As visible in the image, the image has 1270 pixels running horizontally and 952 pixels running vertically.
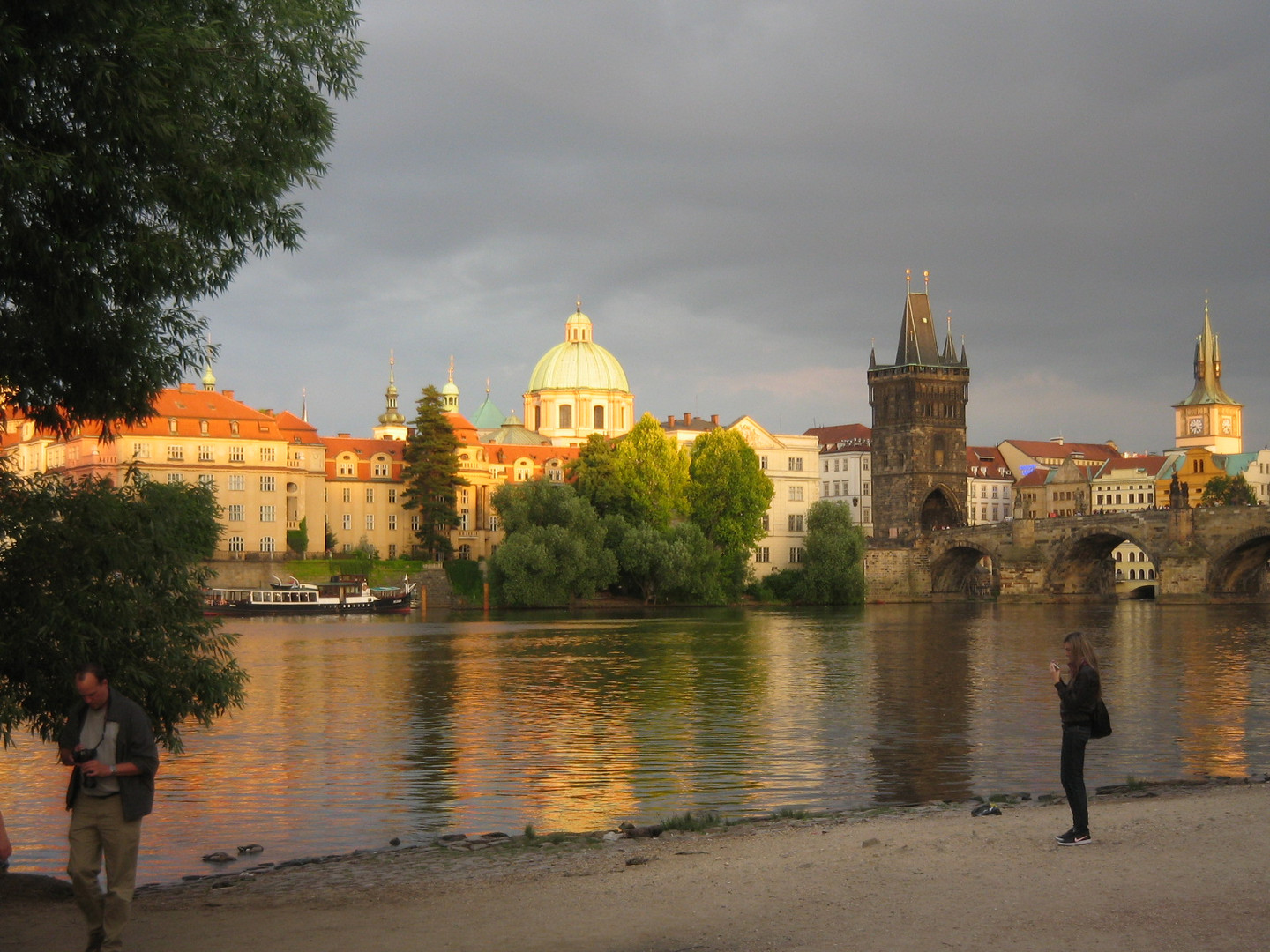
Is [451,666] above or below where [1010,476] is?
below

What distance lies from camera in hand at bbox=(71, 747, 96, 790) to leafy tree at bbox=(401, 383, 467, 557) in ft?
312

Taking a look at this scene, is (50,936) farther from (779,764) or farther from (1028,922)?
(779,764)

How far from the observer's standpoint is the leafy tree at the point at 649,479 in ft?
323

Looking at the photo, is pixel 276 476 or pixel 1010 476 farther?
pixel 1010 476

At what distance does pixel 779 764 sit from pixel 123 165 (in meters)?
15.2

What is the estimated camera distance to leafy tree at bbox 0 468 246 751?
1428cm

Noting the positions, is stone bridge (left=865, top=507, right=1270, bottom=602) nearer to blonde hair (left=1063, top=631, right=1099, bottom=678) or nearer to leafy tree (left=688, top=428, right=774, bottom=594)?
leafy tree (left=688, top=428, right=774, bottom=594)

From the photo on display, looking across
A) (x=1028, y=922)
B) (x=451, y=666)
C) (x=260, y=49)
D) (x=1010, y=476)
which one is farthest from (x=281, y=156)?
(x=1010, y=476)

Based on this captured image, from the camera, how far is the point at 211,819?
776 inches

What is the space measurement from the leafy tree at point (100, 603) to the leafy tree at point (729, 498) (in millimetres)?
85889

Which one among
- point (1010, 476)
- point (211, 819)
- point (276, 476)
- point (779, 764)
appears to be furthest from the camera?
point (1010, 476)

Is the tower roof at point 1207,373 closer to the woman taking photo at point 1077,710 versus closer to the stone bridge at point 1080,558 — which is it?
the stone bridge at point 1080,558

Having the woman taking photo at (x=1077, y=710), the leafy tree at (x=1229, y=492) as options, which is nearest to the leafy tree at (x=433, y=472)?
the leafy tree at (x=1229, y=492)

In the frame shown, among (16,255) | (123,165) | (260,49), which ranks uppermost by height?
(260,49)
